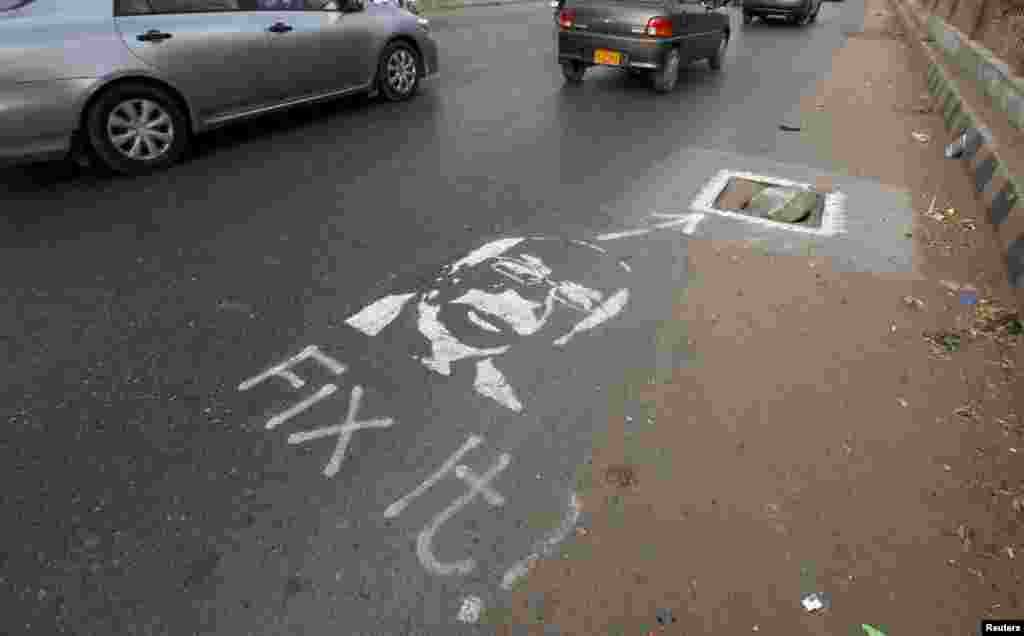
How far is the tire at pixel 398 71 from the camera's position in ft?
25.3

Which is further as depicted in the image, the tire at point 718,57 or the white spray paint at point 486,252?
the tire at point 718,57

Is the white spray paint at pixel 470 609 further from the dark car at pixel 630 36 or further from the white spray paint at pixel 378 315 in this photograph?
the dark car at pixel 630 36

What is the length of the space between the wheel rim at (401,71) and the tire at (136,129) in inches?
113

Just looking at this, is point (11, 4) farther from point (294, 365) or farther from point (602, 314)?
point (602, 314)

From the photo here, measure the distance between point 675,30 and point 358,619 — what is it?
29.8 feet

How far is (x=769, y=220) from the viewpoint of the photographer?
16.2ft

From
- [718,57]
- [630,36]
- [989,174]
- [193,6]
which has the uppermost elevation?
[193,6]

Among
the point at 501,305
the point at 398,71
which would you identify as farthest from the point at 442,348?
the point at 398,71

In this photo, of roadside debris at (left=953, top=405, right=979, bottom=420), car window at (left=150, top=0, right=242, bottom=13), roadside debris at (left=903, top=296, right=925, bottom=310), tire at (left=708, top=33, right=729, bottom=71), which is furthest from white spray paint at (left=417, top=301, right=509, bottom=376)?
tire at (left=708, top=33, right=729, bottom=71)

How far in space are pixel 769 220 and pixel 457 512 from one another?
380cm

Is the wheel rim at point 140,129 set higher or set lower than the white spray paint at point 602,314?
higher

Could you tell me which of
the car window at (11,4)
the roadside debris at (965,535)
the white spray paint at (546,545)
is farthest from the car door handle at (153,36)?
the roadside debris at (965,535)

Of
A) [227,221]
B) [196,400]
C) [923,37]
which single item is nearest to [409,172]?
[227,221]

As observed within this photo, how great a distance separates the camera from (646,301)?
12.3ft
